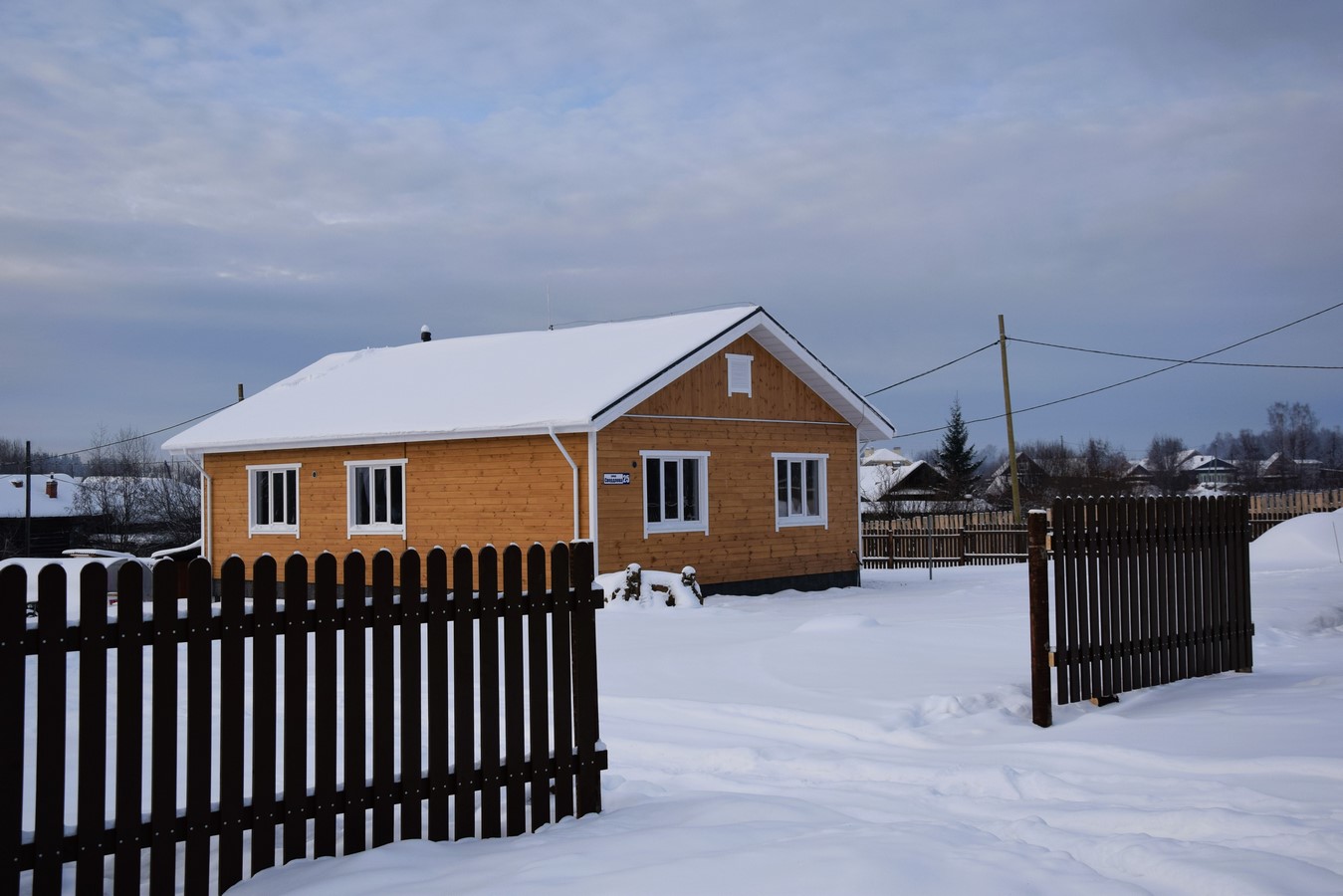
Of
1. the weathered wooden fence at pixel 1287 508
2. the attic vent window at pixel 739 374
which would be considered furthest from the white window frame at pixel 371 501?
the weathered wooden fence at pixel 1287 508

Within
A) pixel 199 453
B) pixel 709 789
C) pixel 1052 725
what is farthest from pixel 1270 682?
pixel 199 453

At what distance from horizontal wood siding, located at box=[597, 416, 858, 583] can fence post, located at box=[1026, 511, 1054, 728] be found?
1161 cm

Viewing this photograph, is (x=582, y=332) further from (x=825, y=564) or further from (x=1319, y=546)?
(x=1319, y=546)

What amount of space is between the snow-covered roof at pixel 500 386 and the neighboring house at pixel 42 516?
37.0m

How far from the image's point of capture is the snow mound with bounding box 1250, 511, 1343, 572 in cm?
2462

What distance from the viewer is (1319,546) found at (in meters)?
25.5

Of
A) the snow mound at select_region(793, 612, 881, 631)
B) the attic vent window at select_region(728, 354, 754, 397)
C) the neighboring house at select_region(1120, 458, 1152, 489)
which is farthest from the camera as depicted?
the neighboring house at select_region(1120, 458, 1152, 489)

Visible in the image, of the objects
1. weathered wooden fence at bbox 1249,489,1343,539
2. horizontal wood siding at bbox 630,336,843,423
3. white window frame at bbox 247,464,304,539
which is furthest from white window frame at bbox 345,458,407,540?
weathered wooden fence at bbox 1249,489,1343,539

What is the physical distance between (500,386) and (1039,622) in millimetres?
15680

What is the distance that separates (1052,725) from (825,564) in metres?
15.5

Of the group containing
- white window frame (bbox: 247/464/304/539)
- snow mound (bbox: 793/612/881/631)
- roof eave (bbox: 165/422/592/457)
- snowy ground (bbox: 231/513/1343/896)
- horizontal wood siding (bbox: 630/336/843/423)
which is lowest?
snowy ground (bbox: 231/513/1343/896)

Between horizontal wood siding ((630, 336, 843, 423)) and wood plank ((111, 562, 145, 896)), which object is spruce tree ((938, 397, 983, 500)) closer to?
horizontal wood siding ((630, 336, 843, 423))

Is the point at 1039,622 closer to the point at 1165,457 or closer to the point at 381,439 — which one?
the point at 381,439

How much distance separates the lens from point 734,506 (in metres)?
22.0
